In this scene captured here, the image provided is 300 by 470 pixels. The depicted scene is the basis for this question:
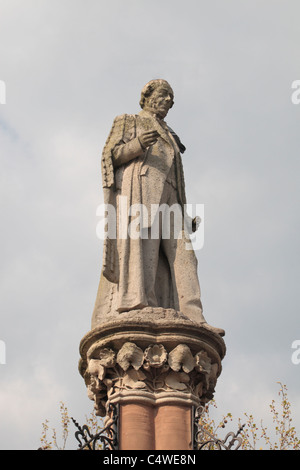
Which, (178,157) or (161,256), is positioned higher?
(178,157)

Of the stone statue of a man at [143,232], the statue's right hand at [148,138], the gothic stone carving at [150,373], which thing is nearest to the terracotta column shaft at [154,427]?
the gothic stone carving at [150,373]

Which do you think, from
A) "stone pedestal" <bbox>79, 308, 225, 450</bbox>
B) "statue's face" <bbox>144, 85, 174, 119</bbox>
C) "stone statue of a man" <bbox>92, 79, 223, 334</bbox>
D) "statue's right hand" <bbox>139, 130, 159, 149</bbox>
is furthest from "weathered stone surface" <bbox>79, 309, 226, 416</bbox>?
"statue's face" <bbox>144, 85, 174, 119</bbox>

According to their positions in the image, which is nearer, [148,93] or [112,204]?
[112,204]

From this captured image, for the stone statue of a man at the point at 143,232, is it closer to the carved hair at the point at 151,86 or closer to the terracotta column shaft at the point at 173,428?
the carved hair at the point at 151,86

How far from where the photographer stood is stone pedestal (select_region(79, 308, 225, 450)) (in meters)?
8.19

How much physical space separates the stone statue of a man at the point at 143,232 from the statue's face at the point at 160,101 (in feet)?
0.53

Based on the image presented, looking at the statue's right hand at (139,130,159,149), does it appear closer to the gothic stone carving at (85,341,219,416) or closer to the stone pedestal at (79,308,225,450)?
the stone pedestal at (79,308,225,450)

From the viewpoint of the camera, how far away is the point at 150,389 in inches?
333

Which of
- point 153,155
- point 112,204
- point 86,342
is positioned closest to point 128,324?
point 86,342

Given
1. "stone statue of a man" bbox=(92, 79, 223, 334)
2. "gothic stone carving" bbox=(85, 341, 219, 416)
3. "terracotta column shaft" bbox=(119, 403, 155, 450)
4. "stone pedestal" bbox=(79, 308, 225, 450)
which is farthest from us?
"stone statue of a man" bbox=(92, 79, 223, 334)

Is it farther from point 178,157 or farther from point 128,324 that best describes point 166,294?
point 178,157

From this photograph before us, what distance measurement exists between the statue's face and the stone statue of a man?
16cm

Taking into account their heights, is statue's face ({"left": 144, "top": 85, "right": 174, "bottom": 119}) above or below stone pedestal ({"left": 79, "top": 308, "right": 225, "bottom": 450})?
above
